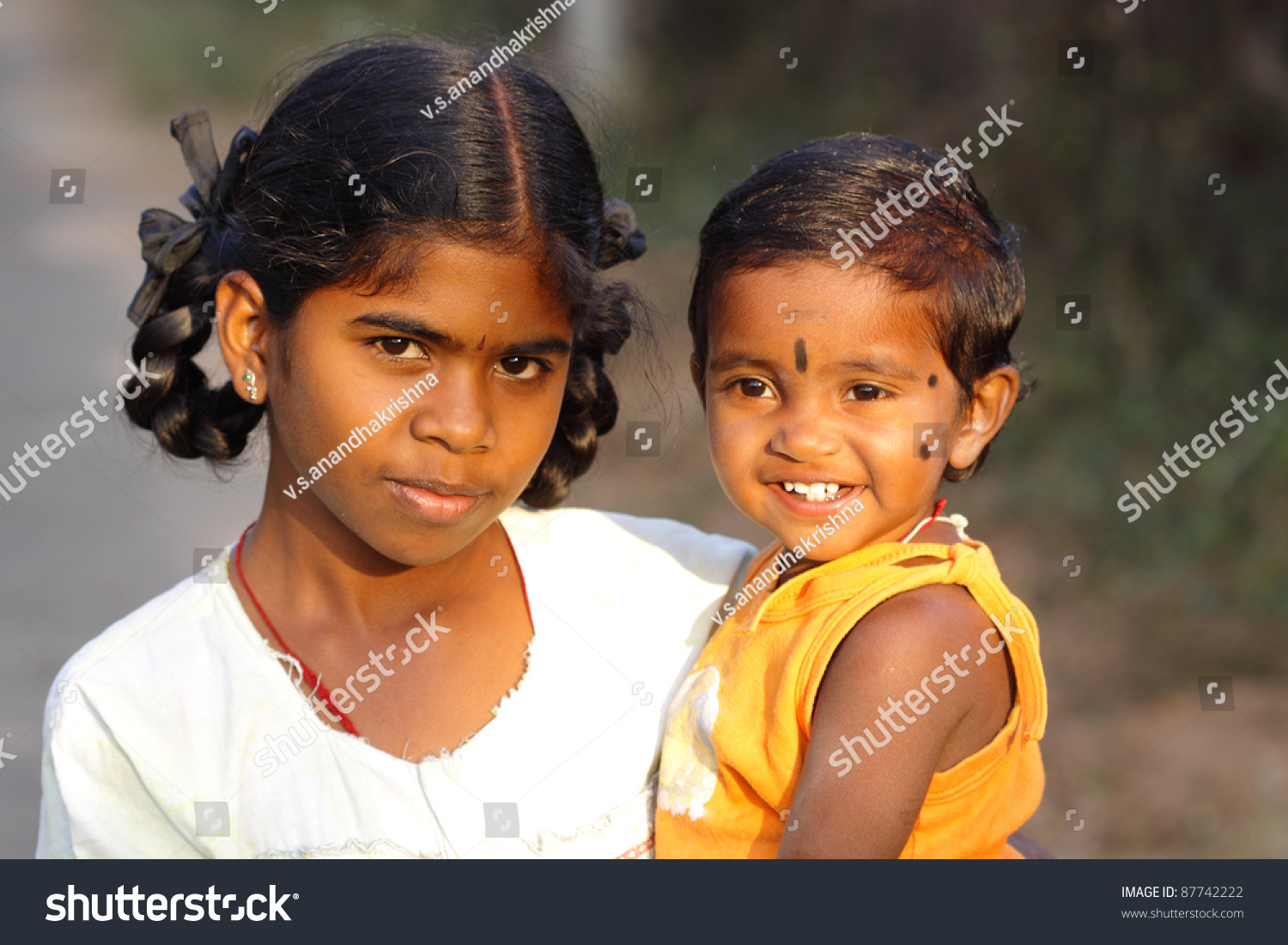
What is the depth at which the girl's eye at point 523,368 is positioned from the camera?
1.88m

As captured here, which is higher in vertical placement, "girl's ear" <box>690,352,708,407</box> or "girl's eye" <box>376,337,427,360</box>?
"girl's ear" <box>690,352,708,407</box>

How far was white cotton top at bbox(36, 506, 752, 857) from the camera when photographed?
1867 millimetres

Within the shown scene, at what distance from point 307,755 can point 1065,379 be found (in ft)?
14.2

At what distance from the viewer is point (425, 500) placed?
73.2 inches

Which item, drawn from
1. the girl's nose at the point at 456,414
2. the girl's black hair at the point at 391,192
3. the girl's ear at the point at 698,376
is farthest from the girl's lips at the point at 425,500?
the girl's ear at the point at 698,376

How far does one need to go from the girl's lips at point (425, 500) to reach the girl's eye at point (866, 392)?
630 millimetres

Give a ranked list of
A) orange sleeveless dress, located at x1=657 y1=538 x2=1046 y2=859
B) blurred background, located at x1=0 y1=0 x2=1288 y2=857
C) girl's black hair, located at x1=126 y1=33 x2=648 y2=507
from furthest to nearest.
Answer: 1. blurred background, located at x1=0 y1=0 x2=1288 y2=857
2. girl's black hair, located at x1=126 y1=33 x2=648 y2=507
3. orange sleeveless dress, located at x1=657 y1=538 x2=1046 y2=859

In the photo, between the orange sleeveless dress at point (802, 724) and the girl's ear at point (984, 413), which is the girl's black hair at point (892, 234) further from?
the orange sleeveless dress at point (802, 724)

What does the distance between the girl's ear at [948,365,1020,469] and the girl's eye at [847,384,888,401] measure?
0.19 metres

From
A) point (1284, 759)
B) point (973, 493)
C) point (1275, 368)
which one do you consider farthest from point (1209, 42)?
point (1284, 759)

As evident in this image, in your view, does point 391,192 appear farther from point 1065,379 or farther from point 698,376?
point 1065,379

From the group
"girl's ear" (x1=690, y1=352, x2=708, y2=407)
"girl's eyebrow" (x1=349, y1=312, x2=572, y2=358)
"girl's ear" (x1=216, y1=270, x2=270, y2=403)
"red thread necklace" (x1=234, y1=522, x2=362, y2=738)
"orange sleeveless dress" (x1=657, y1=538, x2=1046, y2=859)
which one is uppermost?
"girl's ear" (x1=216, y1=270, x2=270, y2=403)

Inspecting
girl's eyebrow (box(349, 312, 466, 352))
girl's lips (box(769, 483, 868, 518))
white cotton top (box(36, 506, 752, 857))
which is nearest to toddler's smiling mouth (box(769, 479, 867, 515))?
girl's lips (box(769, 483, 868, 518))

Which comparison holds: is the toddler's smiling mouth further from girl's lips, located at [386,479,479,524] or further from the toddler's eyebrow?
girl's lips, located at [386,479,479,524]
